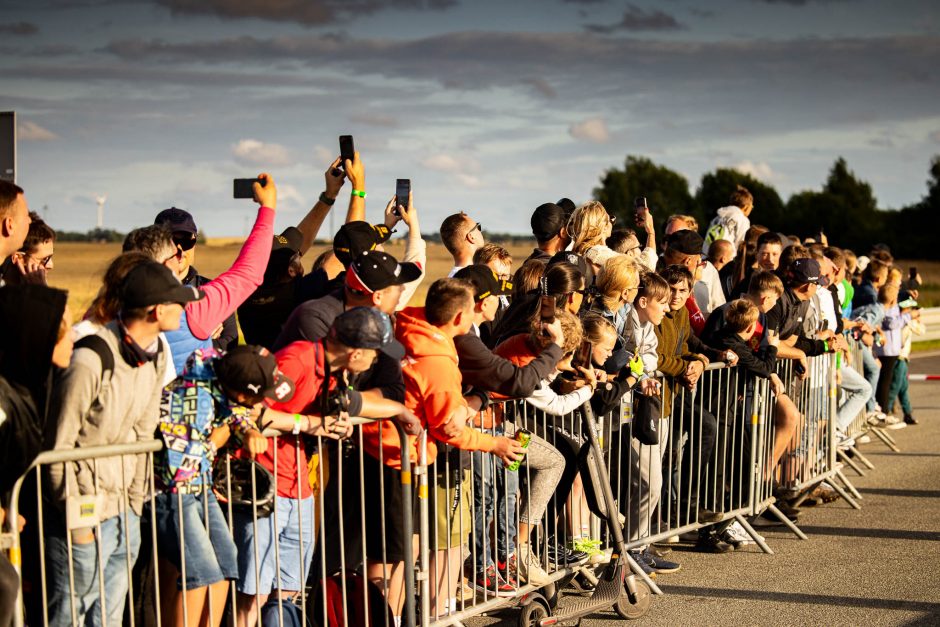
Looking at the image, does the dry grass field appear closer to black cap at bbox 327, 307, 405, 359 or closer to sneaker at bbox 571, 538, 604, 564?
sneaker at bbox 571, 538, 604, 564

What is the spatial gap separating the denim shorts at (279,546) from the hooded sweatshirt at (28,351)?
124 cm

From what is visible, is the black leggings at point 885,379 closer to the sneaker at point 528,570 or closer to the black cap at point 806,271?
the black cap at point 806,271

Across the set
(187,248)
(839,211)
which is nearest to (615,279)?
(187,248)

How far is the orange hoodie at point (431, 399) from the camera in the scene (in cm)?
574

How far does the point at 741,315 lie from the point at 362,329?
169 inches

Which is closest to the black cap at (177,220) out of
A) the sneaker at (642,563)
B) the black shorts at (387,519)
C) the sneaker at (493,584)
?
the black shorts at (387,519)

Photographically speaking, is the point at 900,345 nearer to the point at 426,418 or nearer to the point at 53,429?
the point at 426,418

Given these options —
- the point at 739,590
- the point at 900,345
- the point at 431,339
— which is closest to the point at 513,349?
the point at 431,339

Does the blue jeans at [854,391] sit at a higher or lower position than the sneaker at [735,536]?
higher

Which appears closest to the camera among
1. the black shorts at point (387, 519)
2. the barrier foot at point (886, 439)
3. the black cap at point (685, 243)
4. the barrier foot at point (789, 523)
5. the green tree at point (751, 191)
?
the black shorts at point (387, 519)

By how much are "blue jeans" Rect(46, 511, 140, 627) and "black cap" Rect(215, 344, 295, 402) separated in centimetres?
67

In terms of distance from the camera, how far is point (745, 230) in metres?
12.2

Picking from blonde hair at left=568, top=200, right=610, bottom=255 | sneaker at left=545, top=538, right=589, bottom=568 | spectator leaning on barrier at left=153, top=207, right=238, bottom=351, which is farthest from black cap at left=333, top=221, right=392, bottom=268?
blonde hair at left=568, top=200, right=610, bottom=255

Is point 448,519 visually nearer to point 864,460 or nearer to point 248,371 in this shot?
point 248,371
